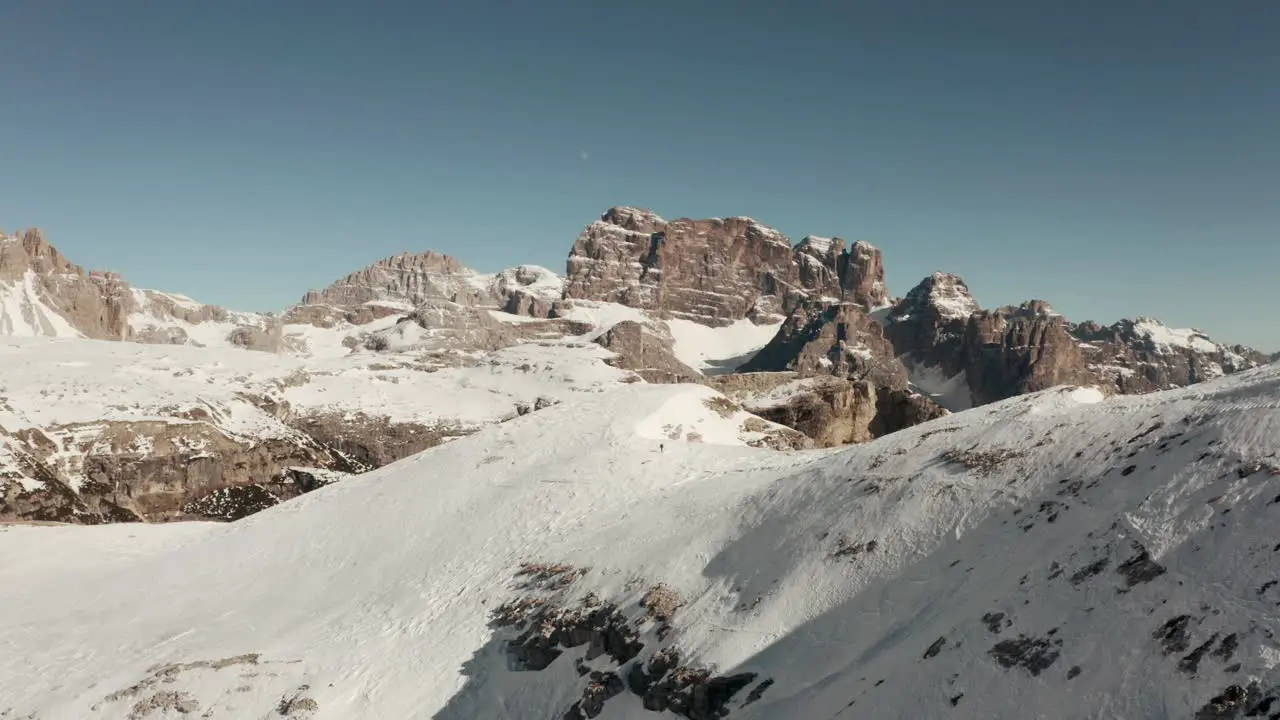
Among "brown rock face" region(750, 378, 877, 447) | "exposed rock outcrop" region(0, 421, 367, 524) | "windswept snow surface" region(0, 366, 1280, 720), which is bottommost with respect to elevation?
"exposed rock outcrop" region(0, 421, 367, 524)

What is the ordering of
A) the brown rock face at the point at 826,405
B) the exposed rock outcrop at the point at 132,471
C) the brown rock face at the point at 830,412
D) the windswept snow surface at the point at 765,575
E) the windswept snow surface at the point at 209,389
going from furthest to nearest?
the windswept snow surface at the point at 209,389 < the exposed rock outcrop at the point at 132,471 < the brown rock face at the point at 826,405 < the brown rock face at the point at 830,412 < the windswept snow surface at the point at 765,575

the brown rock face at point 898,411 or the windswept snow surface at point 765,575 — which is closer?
the windswept snow surface at point 765,575

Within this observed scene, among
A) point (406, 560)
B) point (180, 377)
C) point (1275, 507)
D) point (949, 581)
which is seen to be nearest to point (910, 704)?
point (949, 581)

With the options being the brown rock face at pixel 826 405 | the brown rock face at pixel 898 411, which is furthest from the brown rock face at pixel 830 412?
the brown rock face at pixel 898 411

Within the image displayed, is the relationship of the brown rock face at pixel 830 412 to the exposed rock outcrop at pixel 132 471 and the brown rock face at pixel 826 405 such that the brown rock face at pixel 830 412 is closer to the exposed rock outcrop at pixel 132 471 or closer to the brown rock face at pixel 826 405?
the brown rock face at pixel 826 405

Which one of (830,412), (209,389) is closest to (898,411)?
(830,412)

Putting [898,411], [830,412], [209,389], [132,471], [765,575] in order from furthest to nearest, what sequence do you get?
1. [209,389]
2. [132,471]
3. [898,411]
4. [830,412]
5. [765,575]

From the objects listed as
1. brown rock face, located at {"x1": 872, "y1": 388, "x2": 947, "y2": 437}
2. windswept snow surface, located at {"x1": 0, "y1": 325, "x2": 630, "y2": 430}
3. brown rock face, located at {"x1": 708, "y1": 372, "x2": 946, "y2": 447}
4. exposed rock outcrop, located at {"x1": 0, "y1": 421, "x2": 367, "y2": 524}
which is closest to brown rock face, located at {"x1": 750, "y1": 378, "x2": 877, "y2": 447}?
brown rock face, located at {"x1": 708, "y1": 372, "x2": 946, "y2": 447}

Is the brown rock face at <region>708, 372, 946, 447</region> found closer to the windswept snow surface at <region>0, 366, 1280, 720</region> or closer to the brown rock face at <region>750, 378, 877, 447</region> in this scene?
the brown rock face at <region>750, 378, 877, 447</region>

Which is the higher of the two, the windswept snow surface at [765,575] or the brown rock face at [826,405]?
the brown rock face at [826,405]

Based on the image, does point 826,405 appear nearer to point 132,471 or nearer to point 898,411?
point 898,411
